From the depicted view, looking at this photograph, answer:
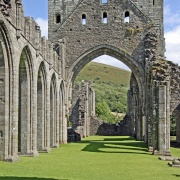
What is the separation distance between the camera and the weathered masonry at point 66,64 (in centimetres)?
1430

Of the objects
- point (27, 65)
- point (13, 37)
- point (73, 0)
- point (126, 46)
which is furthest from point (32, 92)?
point (73, 0)

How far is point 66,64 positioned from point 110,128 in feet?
60.4

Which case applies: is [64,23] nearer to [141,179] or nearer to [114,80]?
[141,179]

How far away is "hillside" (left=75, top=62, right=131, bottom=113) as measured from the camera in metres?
83.3

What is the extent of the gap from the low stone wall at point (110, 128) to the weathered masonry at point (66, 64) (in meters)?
13.6

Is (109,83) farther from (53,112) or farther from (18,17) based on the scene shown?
(18,17)

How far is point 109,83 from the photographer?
108 meters

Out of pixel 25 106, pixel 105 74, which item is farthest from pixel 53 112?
pixel 105 74

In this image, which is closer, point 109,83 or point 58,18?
point 58,18

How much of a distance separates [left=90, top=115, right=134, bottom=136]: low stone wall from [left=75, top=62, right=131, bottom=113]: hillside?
33.5 meters

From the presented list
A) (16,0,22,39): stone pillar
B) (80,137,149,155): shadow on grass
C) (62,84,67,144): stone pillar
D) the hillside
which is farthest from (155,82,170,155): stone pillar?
the hillside

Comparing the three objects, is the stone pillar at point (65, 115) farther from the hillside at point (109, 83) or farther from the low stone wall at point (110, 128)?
the hillside at point (109, 83)

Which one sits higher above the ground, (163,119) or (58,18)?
(58,18)

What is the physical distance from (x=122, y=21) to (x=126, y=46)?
73.6 inches
